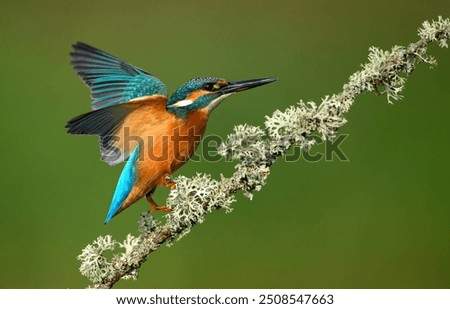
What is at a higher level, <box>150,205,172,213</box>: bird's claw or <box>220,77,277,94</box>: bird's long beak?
<box>220,77,277,94</box>: bird's long beak

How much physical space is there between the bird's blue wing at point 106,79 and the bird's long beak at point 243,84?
0.19 metres

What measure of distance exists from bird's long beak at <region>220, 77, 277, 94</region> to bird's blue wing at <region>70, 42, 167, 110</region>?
0.19 m

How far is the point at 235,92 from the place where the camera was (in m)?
1.37

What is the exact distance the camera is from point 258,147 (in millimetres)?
1127

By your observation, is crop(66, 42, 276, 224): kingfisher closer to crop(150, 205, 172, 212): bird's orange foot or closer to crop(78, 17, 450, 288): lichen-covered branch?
crop(150, 205, 172, 212): bird's orange foot

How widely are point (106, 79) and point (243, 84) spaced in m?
0.37

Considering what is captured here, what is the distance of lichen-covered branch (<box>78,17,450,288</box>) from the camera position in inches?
43.0

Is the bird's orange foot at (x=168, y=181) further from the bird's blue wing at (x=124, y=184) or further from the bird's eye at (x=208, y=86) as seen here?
the bird's eye at (x=208, y=86)

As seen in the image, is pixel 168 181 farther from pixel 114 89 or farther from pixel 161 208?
pixel 114 89

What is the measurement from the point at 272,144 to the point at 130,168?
0.43 meters

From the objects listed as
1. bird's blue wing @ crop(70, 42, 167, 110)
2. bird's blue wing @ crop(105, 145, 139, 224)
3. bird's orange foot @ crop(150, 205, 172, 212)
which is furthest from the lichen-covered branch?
bird's blue wing @ crop(70, 42, 167, 110)

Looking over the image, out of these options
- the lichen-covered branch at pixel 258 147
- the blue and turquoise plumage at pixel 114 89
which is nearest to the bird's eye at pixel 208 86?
the blue and turquoise plumage at pixel 114 89

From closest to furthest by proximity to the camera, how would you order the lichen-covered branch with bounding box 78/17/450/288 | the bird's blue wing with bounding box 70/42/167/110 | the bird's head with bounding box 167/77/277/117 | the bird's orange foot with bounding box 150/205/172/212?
1. the lichen-covered branch with bounding box 78/17/450/288
2. the bird's orange foot with bounding box 150/205/172/212
3. the bird's head with bounding box 167/77/277/117
4. the bird's blue wing with bounding box 70/42/167/110
